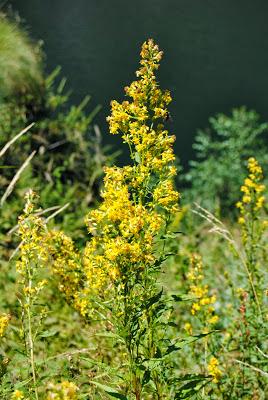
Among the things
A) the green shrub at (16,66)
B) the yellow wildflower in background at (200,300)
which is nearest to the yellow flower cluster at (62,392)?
the yellow wildflower in background at (200,300)

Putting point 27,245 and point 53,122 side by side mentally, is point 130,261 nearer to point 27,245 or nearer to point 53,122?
point 27,245

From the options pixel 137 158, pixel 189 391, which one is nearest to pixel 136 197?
pixel 137 158

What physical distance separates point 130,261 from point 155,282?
16 cm

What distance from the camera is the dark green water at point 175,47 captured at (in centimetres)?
1045

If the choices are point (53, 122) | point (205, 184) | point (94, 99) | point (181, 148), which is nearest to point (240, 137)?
point (205, 184)

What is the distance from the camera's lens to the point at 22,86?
17.5 ft

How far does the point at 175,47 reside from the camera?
11352mm

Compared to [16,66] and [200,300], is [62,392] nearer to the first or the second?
[200,300]

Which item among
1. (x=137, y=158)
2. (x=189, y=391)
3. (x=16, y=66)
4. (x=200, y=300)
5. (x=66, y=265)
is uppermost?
(x=16, y=66)

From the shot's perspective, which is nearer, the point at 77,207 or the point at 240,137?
the point at 77,207

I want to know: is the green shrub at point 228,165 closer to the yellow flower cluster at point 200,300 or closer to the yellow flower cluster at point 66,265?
the yellow flower cluster at point 200,300

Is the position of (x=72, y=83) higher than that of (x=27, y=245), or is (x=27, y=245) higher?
(x=72, y=83)

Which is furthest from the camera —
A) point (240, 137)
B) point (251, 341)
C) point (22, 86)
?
point (240, 137)

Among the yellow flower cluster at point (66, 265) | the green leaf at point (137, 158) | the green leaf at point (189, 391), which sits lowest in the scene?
the green leaf at point (189, 391)
